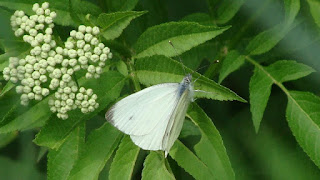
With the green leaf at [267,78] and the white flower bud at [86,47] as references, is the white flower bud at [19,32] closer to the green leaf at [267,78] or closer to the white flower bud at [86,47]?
the white flower bud at [86,47]

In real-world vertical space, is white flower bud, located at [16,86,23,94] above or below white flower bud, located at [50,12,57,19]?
below

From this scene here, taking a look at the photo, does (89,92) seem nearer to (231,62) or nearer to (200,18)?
(231,62)

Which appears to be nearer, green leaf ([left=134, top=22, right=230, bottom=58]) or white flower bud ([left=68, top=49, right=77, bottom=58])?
green leaf ([left=134, top=22, right=230, bottom=58])

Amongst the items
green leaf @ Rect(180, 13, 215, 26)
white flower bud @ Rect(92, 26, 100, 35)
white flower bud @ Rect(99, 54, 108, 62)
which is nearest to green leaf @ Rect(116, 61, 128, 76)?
white flower bud @ Rect(99, 54, 108, 62)

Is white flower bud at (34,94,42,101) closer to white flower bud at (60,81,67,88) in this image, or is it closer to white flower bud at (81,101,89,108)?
white flower bud at (60,81,67,88)

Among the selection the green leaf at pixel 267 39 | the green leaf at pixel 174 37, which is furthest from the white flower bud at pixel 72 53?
the green leaf at pixel 267 39

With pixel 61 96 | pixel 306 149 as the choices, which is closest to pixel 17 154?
pixel 61 96

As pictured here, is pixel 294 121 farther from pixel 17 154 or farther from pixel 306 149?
pixel 17 154
